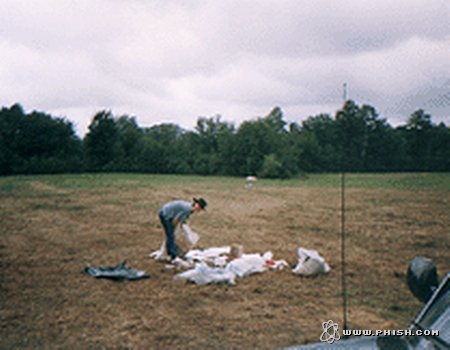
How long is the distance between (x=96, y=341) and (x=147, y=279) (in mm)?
2241

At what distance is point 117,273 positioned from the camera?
666cm

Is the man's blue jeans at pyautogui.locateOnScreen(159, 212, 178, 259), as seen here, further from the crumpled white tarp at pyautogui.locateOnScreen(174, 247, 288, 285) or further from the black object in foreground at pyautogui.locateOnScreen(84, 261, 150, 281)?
the black object in foreground at pyautogui.locateOnScreen(84, 261, 150, 281)

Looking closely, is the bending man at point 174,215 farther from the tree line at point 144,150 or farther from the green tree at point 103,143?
the green tree at point 103,143

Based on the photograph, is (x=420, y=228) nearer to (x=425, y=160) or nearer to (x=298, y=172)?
(x=425, y=160)

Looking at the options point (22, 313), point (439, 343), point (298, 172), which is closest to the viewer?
point (439, 343)

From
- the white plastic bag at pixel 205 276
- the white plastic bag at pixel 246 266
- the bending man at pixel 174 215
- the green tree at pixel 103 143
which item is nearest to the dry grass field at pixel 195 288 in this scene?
the white plastic bag at pixel 205 276

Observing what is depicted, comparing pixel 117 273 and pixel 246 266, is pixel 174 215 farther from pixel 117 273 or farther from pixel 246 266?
pixel 246 266

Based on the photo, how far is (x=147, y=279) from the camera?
6.63m

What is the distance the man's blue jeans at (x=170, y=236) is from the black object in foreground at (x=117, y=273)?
82 centimetres

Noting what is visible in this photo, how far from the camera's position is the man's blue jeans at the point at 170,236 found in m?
7.40

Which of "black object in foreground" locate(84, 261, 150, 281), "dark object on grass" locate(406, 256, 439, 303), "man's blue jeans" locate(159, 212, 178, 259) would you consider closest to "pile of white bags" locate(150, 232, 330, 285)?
"man's blue jeans" locate(159, 212, 178, 259)

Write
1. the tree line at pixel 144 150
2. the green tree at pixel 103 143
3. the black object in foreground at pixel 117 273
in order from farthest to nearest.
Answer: the green tree at pixel 103 143 → the tree line at pixel 144 150 → the black object in foreground at pixel 117 273

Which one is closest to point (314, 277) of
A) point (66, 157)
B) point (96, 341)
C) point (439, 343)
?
point (96, 341)

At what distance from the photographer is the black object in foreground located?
658 cm
